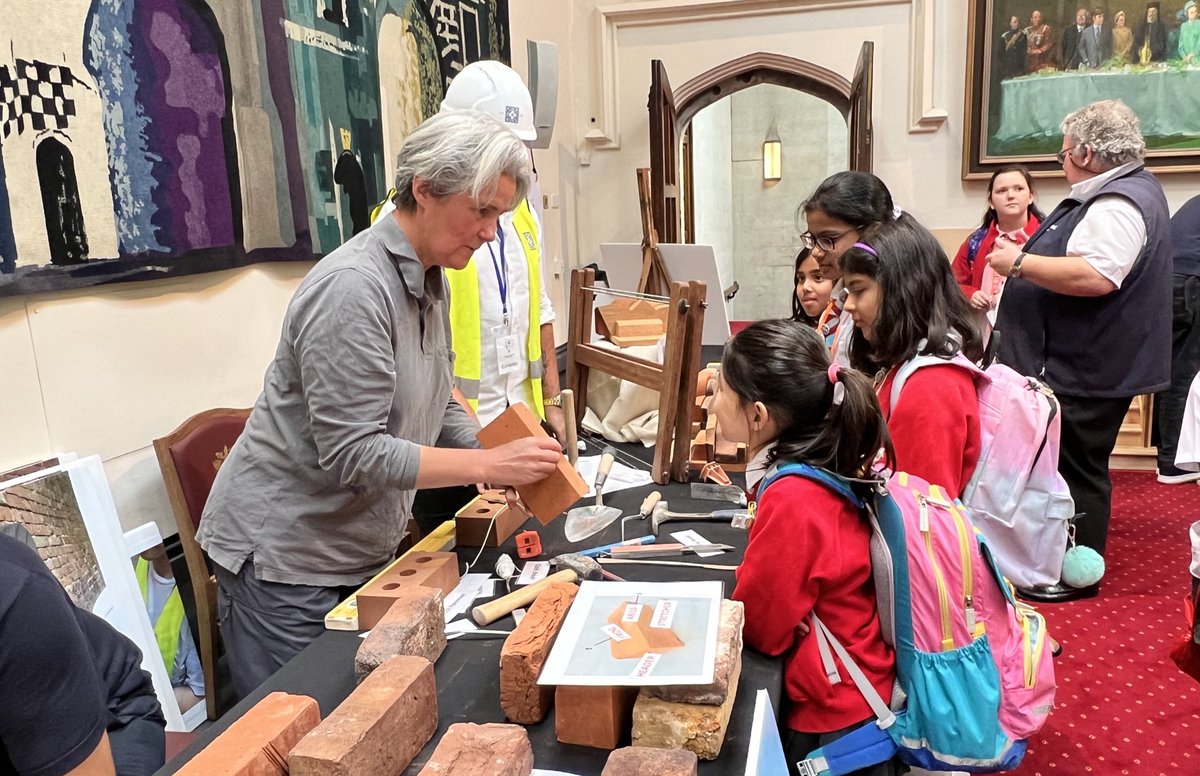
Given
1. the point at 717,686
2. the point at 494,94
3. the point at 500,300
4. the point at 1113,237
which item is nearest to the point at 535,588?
the point at 717,686

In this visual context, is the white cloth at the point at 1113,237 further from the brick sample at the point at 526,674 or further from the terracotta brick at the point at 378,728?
the terracotta brick at the point at 378,728

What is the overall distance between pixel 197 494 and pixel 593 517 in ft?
3.88

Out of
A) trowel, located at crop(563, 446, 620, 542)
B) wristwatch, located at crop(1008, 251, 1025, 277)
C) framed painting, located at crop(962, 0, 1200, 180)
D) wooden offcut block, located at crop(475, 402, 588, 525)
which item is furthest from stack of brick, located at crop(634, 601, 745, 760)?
framed painting, located at crop(962, 0, 1200, 180)

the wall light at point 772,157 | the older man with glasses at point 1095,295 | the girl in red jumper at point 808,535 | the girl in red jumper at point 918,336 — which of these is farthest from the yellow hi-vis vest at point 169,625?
the wall light at point 772,157

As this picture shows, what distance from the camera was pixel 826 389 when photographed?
5.05 ft

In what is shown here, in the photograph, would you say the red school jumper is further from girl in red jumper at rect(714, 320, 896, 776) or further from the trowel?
the trowel

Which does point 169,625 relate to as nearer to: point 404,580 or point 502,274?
point 404,580

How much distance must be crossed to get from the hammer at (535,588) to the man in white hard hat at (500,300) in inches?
35.9

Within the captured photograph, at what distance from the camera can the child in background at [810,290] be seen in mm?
2992

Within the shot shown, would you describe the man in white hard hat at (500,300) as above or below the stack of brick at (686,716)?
above

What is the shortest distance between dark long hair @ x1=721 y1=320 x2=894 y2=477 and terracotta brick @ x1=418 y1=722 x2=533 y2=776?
717 millimetres

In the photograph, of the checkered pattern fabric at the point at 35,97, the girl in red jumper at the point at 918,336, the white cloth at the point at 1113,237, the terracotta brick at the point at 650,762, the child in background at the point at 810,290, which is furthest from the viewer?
the child in background at the point at 810,290

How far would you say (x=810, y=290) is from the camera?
3.09 m

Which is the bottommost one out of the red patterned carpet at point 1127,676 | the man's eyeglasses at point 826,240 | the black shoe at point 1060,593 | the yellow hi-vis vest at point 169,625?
the red patterned carpet at point 1127,676
